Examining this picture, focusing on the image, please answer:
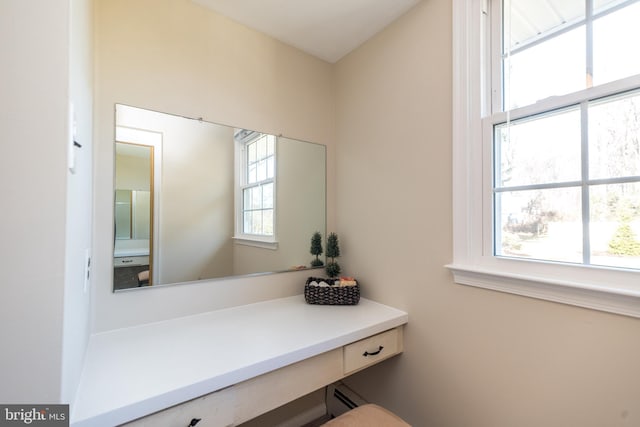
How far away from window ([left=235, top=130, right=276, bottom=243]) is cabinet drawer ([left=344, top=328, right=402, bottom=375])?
0.74 m

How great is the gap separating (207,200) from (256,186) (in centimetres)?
28

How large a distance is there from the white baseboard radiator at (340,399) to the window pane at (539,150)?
4.75ft

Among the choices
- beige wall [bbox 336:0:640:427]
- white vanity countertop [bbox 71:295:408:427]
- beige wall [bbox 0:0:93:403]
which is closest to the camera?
beige wall [bbox 0:0:93:403]

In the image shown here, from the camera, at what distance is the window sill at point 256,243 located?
1454 mm

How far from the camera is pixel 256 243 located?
4.96ft


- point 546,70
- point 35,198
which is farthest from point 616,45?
point 35,198

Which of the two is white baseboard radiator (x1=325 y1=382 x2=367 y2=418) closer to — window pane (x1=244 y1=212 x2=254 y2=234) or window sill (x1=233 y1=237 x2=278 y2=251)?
window sill (x1=233 y1=237 x2=278 y2=251)

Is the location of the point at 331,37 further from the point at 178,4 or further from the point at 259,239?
the point at 259,239

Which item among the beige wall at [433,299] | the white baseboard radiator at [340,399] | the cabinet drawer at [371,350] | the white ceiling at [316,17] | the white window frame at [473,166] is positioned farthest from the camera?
the white baseboard radiator at [340,399]

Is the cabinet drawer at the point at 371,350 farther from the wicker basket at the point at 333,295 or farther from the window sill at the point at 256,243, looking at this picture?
the window sill at the point at 256,243

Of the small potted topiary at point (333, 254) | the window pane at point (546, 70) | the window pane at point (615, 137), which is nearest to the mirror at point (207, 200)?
the small potted topiary at point (333, 254)

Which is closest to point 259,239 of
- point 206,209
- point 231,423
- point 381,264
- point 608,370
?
point 206,209

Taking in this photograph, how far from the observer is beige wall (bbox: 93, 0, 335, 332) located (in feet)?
3.58

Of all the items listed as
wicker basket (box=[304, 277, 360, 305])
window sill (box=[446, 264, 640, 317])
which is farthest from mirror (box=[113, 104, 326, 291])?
window sill (box=[446, 264, 640, 317])
